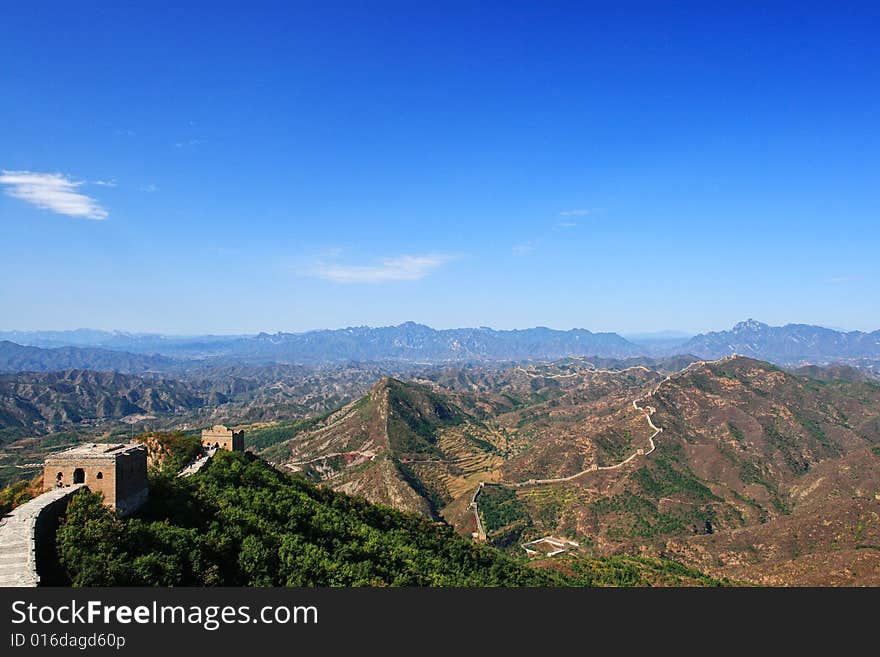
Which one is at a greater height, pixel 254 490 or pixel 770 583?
pixel 254 490

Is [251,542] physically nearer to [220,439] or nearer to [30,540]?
[30,540]

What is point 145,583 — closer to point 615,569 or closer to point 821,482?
point 615,569

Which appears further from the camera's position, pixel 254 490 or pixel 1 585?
pixel 254 490

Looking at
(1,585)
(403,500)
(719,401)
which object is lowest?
(403,500)

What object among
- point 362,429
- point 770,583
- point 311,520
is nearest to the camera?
point 311,520

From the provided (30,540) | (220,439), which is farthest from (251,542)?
(220,439)

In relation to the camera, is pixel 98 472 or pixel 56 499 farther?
pixel 98 472

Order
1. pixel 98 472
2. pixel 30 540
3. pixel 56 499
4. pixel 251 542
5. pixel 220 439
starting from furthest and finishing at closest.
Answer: pixel 220 439 → pixel 251 542 → pixel 98 472 → pixel 56 499 → pixel 30 540

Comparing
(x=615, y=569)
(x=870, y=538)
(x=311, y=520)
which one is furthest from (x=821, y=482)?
(x=311, y=520)

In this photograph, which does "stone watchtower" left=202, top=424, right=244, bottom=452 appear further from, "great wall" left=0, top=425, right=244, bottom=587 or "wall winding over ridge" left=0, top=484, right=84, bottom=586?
"wall winding over ridge" left=0, top=484, right=84, bottom=586
